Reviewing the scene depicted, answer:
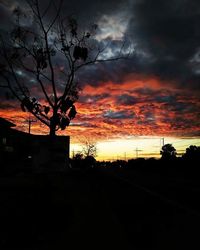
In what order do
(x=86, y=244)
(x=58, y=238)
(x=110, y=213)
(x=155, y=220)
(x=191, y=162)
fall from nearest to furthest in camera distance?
(x=86, y=244), (x=58, y=238), (x=155, y=220), (x=110, y=213), (x=191, y=162)

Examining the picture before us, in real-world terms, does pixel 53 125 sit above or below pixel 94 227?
above

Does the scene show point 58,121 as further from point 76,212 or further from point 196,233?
point 196,233

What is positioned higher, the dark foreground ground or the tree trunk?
the tree trunk

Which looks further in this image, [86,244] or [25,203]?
[25,203]

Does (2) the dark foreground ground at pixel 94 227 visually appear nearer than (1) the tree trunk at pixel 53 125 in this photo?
Yes

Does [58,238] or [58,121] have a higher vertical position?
[58,121]

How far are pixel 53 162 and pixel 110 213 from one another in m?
5.28

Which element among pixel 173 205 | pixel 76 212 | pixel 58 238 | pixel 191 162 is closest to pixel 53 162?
pixel 76 212

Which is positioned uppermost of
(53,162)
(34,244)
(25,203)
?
(53,162)

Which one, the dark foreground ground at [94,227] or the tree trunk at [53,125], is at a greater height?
the tree trunk at [53,125]

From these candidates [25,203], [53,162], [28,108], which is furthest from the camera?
[28,108]

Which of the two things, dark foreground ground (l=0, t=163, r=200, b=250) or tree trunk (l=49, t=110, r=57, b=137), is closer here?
dark foreground ground (l=0, t=163, r=200, b=250)

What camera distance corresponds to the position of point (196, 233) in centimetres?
881

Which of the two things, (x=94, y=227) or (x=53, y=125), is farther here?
(x=53, y=125)
